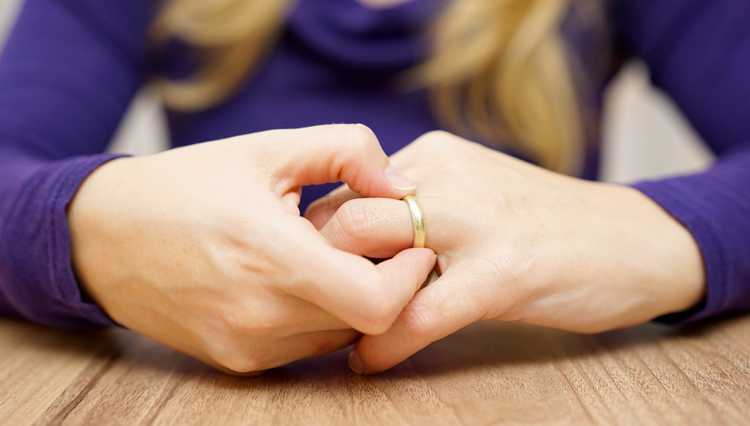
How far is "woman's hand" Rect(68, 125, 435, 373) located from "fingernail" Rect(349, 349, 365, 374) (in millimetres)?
15

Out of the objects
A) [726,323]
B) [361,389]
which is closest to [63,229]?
[361,389]

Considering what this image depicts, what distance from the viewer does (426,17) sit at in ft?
2.68

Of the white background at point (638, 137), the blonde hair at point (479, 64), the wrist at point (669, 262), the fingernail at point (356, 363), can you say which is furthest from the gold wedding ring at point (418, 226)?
the white background at point (638, 137)

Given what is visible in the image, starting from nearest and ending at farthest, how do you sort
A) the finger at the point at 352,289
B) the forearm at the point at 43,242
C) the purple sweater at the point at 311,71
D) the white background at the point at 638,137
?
the finger at the point at 352,289 < the forearm at the point at 43,242 < the purple sweater at the point at 311,71 < the white background at the point at 638,137

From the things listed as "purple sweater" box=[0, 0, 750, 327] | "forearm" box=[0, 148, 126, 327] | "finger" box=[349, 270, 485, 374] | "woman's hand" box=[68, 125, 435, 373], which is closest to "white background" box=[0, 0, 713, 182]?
"purple sweater" box=[0, 0, 750, 327]

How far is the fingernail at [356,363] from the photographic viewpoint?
0.43 meters

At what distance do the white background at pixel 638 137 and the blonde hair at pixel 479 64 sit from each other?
1.06 m

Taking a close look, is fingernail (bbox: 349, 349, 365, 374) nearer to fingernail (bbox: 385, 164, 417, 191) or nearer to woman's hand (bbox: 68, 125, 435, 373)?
woman's hand (bbox: 68, 125, 435, 373)

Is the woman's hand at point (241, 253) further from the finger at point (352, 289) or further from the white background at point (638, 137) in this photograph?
the white background at point (638, 137)

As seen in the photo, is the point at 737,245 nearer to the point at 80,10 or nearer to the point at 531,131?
the point at 531,131

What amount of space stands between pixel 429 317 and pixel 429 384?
6 centimetres

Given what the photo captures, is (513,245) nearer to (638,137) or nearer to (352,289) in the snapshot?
(352,289)

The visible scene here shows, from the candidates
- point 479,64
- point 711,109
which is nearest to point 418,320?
point 479,64

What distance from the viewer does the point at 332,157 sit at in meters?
0.41
